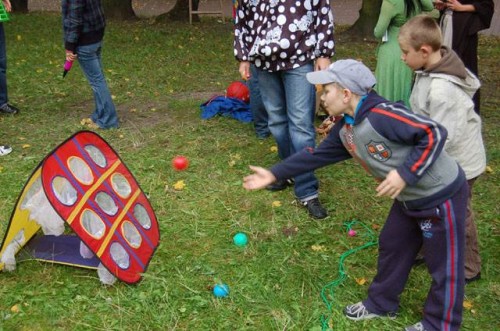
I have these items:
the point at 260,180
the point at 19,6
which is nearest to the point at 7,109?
the point at 260,180

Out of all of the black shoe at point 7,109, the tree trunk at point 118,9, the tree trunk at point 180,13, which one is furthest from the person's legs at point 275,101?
the tree trunk at point 118,9

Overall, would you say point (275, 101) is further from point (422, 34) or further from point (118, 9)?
point (118, 9)

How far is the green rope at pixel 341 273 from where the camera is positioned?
2.86 metres

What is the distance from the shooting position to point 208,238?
3.65m

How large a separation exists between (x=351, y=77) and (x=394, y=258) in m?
0.94

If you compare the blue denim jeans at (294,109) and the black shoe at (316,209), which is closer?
the blue denim jeans at (294,109)

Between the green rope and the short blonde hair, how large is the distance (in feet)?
4.50

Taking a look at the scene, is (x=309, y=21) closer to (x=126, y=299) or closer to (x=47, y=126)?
(x=126, y=299)

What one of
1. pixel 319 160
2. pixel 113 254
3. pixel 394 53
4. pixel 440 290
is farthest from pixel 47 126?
pixel 440 290

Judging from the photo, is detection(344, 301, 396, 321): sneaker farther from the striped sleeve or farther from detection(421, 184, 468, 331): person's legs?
the striped sleeve

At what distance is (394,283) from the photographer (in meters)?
2.73

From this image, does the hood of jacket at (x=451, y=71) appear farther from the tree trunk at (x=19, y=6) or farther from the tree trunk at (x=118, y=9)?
the tree trunk at (x=19, y=6)

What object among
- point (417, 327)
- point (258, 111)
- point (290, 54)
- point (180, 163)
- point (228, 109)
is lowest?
point (228, 109)

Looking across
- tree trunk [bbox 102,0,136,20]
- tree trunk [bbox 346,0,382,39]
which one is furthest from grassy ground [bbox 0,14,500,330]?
tree trunk [bbox 102,0,136,20]
